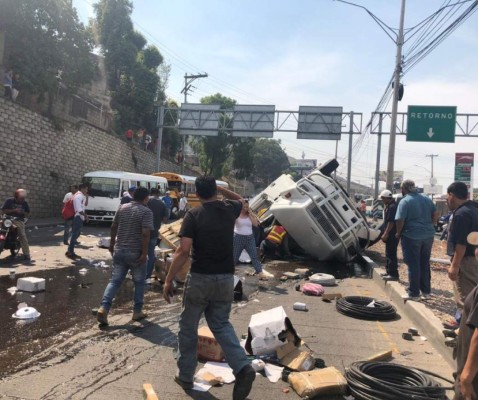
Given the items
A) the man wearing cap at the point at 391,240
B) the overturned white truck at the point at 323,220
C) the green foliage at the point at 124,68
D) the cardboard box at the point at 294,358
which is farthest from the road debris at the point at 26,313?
the green foliage at the point at 124,68

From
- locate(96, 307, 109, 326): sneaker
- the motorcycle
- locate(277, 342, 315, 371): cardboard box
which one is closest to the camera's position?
locate(277, 342, 315, 371): cardboard box

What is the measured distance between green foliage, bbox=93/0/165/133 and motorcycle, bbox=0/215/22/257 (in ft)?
87.3

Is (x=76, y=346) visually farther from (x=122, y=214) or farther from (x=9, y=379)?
(x=122, y=214)

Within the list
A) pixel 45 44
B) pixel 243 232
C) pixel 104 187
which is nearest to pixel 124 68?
pixel 45 44

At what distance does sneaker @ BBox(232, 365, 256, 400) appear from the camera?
11.9 feet

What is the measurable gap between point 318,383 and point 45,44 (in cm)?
2114

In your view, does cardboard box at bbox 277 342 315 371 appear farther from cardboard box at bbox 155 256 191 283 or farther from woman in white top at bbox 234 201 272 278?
woman in white top at bbox 234 201 272 278

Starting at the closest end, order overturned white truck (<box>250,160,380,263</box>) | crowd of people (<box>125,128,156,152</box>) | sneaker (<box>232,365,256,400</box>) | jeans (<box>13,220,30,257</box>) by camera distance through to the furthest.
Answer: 1. sneaker (<box>232,365,256,400</box>)
2. jeans (<box>13,220,30,257</box>)
3. overturned white truck (<box>250,160,380,263</box>)
4. crowd of people (<box>125,128,156,152</box>)

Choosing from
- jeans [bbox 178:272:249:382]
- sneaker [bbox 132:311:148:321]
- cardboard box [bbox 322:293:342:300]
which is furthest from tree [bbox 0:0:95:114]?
jeans [bbox 178:272:249:382]

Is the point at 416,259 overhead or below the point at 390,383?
overhead

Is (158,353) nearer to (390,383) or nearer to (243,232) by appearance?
(390,383)

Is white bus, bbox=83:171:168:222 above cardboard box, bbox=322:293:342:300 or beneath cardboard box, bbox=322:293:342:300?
above

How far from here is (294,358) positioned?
4.47 meters

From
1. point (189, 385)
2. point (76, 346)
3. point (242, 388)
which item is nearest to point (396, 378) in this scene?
point (242, 388)
